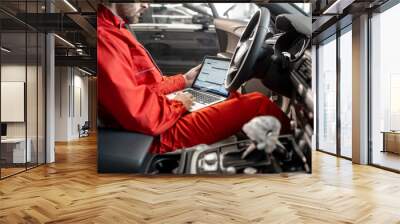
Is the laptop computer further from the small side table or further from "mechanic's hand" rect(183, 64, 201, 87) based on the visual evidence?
the small side table

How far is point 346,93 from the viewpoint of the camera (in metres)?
9.11

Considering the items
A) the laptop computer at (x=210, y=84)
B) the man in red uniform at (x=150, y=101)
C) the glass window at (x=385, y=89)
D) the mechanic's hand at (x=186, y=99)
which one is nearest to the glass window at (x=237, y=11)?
the laptop computer at (x=210, y=84)

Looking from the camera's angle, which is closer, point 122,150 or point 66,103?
point 122,150

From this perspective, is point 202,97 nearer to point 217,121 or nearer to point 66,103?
point 217,121

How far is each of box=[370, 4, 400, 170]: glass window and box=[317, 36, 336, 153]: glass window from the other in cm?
202

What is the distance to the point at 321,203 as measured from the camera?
4562mm

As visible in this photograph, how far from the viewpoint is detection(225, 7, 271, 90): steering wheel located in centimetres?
632

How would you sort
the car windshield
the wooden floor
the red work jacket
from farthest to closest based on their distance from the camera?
the car windshield
the red work jacket
the wooden floor

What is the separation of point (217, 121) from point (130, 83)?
59.3 inches

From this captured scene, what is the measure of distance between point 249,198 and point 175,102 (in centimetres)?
214

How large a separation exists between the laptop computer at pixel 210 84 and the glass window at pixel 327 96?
4.66 meters

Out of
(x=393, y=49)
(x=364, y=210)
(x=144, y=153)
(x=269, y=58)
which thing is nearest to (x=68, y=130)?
(x=144, y=153)

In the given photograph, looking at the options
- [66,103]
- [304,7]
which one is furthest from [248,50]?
[66,103]

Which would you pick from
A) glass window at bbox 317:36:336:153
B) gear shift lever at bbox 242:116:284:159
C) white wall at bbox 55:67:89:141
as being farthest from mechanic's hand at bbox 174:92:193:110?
white wall at bbox 55:67:89:141
